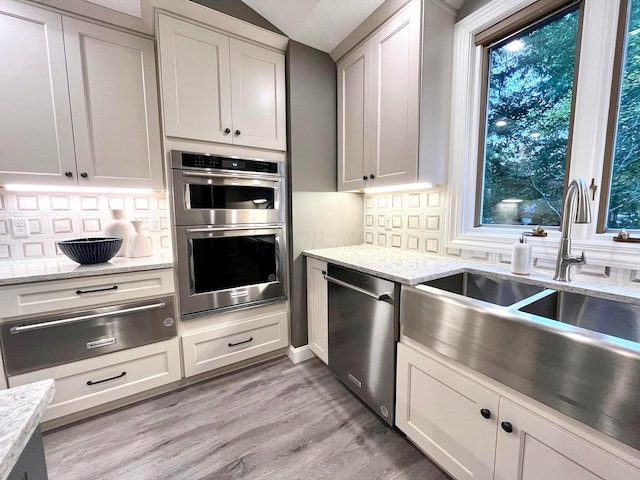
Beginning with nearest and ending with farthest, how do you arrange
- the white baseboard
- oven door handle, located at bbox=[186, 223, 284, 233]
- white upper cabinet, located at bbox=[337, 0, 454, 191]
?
white upper cabinet, located at bbox=[337, 0, 454, 191] < oven door handle, located at bbox=[186, 223, 284, 233] < the white baseboard

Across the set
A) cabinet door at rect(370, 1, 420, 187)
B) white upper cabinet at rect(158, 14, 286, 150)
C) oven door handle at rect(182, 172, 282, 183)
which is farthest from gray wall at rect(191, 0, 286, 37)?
oven door handle at rect(182, 172, 282, 183)

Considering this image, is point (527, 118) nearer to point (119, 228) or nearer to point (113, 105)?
point (113, 105)

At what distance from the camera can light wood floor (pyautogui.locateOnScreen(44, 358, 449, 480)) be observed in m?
1.31

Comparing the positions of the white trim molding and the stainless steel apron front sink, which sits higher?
the white trim molding

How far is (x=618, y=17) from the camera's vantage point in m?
1.17

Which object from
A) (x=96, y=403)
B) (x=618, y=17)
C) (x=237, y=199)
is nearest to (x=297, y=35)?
(x=237, y=199)

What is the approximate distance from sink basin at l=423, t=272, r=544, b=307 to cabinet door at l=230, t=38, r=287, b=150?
4.79 feet

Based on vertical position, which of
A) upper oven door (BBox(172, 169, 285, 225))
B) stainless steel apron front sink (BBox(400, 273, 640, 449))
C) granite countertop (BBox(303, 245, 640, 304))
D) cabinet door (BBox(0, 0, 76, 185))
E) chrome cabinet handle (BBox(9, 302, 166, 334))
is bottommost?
chrome cabinet handle (BBox(9, 302, 166, 334))

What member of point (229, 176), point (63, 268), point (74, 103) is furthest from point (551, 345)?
point (74, 103)

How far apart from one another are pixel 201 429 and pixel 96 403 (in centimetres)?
64

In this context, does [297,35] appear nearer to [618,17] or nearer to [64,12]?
[64,12]

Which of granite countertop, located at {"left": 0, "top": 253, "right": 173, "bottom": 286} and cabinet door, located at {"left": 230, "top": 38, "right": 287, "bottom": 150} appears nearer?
granite countertop, located at {"left": 0, "top": 253, "right": 173, "bottom": 286}

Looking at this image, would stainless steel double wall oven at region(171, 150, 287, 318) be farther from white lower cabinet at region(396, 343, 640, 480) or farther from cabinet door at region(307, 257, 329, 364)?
→ white lower cabinet at region(396, 343, 640, 480)

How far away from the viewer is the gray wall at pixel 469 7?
156 centimetres
